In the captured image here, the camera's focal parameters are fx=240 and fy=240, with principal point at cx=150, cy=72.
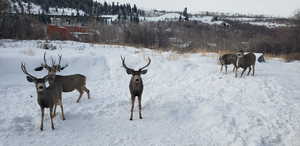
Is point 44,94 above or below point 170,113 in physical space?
above

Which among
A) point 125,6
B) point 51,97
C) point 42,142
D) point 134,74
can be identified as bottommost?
point 42,142

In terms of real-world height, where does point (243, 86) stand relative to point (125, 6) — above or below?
below

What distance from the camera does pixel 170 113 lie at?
755 centimetres

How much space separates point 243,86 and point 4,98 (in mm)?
8919

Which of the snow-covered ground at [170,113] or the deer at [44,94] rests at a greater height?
the deer at [44,94]

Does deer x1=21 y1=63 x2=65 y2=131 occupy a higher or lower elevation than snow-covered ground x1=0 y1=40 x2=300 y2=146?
higher

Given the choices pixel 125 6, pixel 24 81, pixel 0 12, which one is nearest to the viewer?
pixel 24 81

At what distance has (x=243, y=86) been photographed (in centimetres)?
941

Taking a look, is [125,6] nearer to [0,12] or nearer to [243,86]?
[0,12]

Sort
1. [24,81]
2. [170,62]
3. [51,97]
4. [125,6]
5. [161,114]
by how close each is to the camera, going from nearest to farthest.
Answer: [51,97] < [161,114] < [24,81] < [170,62] < [125,6]

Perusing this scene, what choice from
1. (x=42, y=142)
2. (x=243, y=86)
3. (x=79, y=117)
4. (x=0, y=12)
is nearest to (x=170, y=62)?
(x=243, y=86)

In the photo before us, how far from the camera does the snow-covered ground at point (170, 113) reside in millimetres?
5785

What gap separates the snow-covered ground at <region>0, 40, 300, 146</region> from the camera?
5.79 metres

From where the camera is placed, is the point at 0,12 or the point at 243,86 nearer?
the point at 243,86
